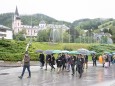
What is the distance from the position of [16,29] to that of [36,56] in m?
152

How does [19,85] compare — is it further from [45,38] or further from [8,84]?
[45,38]

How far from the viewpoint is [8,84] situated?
1697 centimetres

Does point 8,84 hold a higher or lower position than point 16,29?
lower

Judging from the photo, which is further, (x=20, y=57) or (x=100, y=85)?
(x=20, y=57)

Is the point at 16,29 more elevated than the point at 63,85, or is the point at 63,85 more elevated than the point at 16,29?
the point at 16,29

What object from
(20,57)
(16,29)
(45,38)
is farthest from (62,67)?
(16,29)

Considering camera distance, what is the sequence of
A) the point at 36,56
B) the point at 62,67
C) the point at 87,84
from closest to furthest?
the point at 87,84, the point at 62,67, the point at 36,56

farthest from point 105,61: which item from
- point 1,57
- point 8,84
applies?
point 8,84

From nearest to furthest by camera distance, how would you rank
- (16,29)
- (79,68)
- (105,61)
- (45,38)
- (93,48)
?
(79,68), (105,61), (93,48), (45,38), (16,29)

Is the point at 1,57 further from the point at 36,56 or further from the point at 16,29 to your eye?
the point at 16,29

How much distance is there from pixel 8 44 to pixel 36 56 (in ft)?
22.1

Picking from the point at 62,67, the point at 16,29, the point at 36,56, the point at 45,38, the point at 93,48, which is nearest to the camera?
the point at 62,67

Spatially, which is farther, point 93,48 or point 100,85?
point 93,48

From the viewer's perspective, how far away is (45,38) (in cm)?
11056
